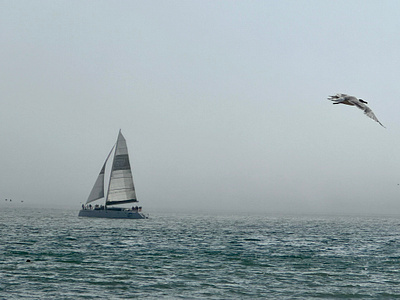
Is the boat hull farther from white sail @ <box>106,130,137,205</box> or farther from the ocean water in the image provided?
the ocean water

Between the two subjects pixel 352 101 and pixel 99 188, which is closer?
pixel 352 101

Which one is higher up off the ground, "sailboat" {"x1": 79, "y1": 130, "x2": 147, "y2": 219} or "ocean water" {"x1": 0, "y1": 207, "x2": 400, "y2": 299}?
"sailboat" {"x1": 79, "y1": 130, "x2": 147, "y2": 219}

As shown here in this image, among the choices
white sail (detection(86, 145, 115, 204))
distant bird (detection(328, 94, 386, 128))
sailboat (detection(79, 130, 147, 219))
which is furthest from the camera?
white sail (detection(86, 145, 115, 204))

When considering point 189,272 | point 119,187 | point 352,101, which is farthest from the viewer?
point 119,187

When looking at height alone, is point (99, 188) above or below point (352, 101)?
above

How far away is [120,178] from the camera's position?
12681 centimetres

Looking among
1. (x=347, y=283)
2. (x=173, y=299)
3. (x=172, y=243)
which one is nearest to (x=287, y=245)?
(x=172, y=243)

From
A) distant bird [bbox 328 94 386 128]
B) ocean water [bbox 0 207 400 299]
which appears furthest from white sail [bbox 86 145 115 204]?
distant bird [bbox 328 94 386 128]

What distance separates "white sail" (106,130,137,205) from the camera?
126562mm

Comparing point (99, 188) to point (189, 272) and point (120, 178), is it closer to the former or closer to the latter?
point (120, 178)

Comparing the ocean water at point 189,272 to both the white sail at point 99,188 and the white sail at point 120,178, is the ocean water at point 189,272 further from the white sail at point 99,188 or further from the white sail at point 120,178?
the white sail at point 99,188

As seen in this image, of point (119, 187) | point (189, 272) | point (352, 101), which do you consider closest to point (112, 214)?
point (119, 187)

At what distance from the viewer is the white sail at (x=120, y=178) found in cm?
12656

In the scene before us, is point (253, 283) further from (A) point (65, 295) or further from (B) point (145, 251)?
(B) point (145, 251)
